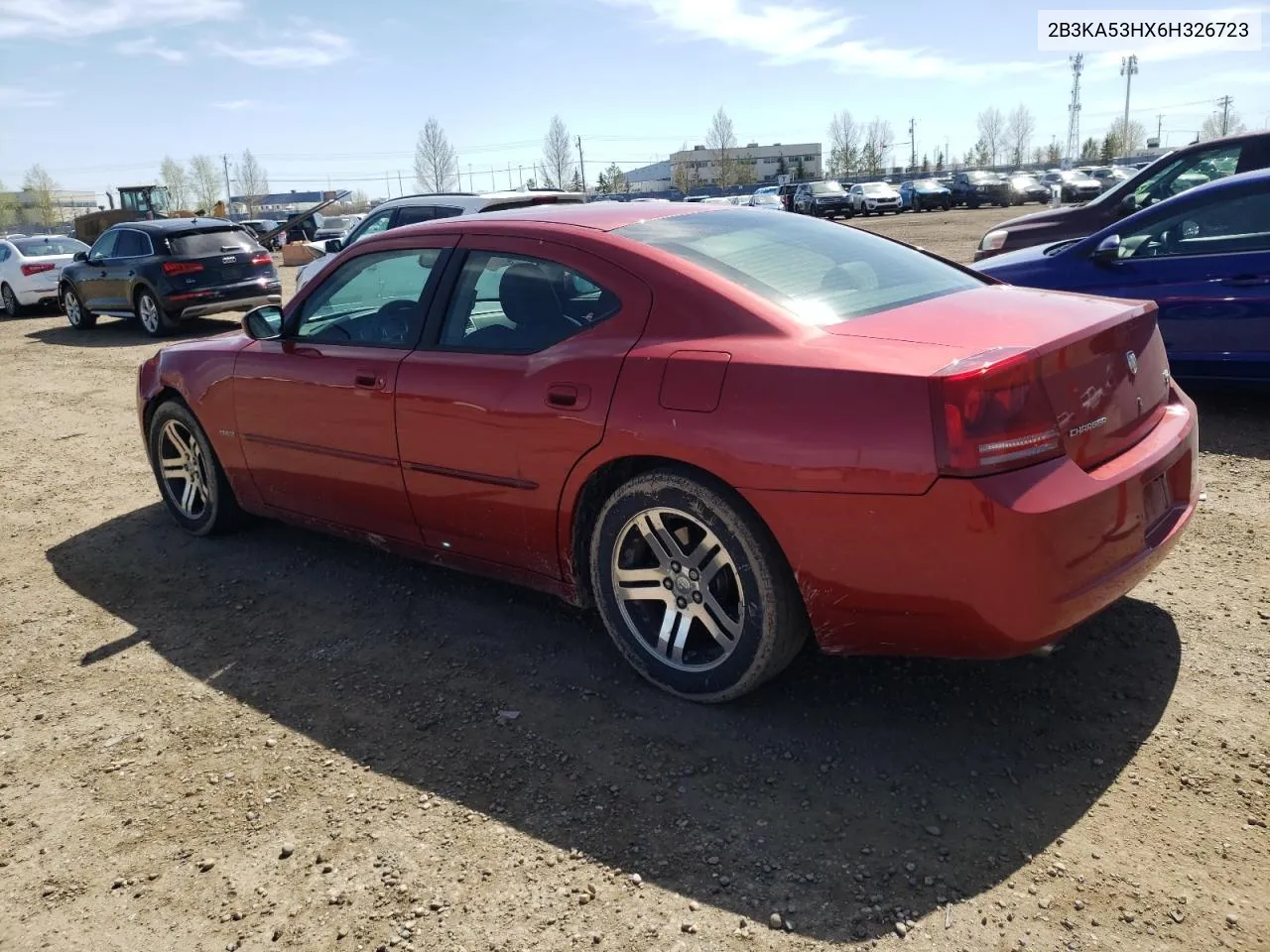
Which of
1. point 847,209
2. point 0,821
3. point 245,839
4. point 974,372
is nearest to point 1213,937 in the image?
point 974,372

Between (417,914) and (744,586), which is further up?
(744,586)

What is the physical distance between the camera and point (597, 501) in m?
3.34

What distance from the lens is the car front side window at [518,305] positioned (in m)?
A: 3.36

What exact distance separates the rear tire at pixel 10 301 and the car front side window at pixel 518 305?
1880 centimetres

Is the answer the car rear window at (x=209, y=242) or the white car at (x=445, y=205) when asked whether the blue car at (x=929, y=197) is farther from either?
the white car at (x=445, y=205)

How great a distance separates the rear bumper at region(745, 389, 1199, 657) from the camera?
2.53 m

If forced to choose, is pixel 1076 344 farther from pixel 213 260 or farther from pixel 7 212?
pixel 7 212

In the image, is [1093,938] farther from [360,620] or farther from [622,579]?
[360,620]

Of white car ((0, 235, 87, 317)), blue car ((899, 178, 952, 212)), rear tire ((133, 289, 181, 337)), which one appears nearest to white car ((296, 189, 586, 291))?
rear tire ((133, 289, 181, 337))

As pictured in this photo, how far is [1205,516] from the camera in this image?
454cm

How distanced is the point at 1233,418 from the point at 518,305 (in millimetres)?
4861

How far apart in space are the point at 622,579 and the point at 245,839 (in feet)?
4.45

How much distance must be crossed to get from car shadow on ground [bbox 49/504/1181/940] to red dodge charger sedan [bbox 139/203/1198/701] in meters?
0.27

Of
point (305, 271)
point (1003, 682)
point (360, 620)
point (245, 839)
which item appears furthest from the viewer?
point (305, 271)
